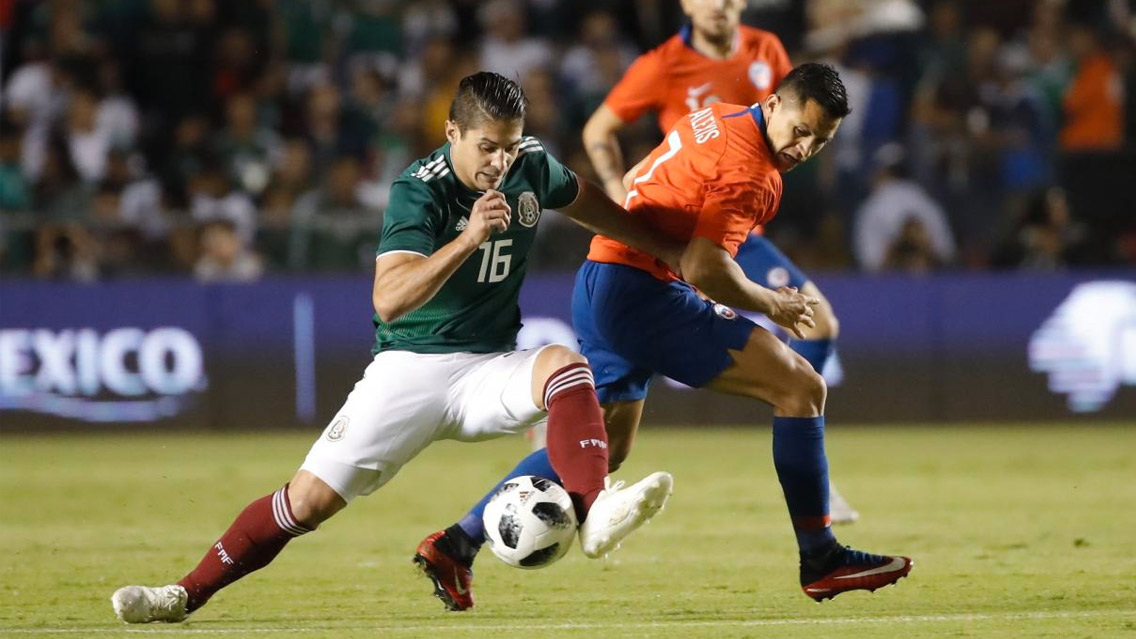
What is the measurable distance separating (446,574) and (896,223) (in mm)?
8561

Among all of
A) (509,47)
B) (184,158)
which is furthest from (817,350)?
(509,47)

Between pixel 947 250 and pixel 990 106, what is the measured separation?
1.60 meters

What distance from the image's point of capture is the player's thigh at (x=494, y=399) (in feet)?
19.0

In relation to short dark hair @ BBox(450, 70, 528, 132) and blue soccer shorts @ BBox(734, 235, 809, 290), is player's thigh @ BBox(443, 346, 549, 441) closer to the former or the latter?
short dark hair @ BBox(450, 70, 528, 132)

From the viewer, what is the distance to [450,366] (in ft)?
19.5

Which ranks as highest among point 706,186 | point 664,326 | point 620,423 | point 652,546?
point 706,186

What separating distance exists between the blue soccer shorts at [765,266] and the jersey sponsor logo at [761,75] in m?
1.14

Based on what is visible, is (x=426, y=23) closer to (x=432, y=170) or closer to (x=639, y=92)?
(x=639, y=92)

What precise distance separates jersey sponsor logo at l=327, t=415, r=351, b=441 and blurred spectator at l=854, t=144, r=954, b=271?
9046 mm

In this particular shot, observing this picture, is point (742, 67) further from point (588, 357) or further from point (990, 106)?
point (990, 106)

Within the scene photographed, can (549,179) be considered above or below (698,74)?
below

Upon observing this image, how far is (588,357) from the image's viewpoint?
6.68 m

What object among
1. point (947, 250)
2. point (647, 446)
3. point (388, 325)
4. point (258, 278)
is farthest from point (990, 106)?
point (388, 325)

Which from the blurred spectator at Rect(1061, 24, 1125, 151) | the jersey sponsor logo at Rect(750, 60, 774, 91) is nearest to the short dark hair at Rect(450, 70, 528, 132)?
the jersey sponsor logo at Rect(750, 60, 774, 91)
